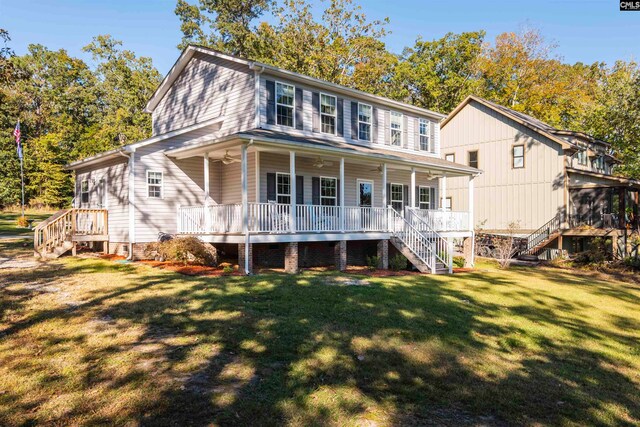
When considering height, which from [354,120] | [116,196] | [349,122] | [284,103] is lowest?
[116,196]

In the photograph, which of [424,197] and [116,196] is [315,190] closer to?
[116,196]

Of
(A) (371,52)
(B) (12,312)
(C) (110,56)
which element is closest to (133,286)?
(B) (12,312)

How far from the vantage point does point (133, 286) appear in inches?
393

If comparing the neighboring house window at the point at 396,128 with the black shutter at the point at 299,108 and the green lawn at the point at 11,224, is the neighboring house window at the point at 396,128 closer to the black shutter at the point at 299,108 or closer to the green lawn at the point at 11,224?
the black shutter at the point at 299,108

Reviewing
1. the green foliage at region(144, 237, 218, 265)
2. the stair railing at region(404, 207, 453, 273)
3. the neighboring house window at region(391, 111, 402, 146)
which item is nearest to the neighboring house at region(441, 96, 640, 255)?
the neighboring house window at region(391, 111, 402, 146)

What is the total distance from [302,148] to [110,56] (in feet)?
119

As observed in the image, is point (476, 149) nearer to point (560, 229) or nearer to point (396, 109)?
point (560, 229)

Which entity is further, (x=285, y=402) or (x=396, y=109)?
(x=396, y=109)

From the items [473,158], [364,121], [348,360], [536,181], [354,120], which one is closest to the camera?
[348,360]

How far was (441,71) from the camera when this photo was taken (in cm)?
3991

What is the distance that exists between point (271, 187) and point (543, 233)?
16.9 meters

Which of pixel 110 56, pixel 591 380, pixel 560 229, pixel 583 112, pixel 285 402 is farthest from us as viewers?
pixel 110 56

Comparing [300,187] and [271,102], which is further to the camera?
[300,187]

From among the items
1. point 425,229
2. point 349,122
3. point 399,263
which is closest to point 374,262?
point 399,263
